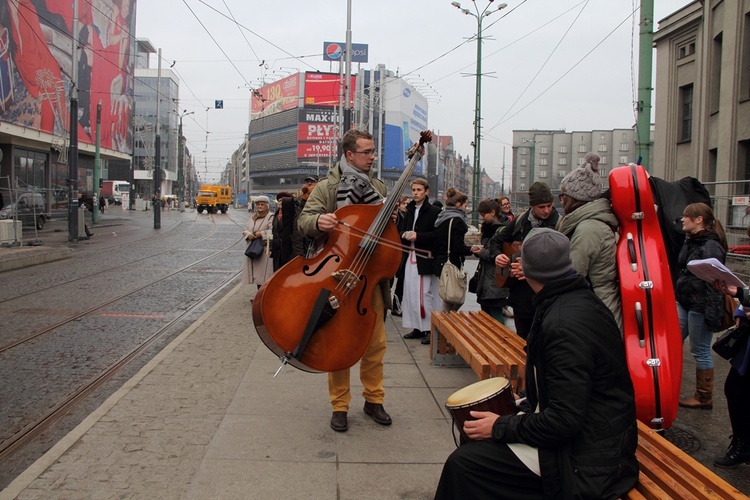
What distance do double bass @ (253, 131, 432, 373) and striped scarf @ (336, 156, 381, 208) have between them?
253 mm

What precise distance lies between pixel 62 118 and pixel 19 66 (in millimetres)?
5778

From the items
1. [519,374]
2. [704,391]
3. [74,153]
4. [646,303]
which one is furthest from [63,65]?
[646,303]

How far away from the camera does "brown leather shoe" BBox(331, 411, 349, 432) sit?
430cm

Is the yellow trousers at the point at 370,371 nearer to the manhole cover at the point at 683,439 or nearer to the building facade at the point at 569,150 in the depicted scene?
the manhole cover at the point at 683,439

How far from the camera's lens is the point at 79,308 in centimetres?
924

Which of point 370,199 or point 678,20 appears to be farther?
point 678,20

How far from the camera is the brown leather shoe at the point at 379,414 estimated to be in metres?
4.46

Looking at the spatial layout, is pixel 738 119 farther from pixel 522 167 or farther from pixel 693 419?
pixel 522 167

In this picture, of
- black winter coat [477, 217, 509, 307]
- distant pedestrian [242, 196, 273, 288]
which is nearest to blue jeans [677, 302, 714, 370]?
black winter coat [477, 217, 509, 307]

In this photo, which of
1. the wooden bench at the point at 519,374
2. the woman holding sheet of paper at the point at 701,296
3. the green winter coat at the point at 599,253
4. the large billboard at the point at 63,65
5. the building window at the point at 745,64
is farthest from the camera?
the large billboard at the point at 63,65

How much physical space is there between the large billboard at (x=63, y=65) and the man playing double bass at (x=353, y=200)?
21.5 m

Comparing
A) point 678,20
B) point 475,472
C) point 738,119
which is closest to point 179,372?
point 475,472

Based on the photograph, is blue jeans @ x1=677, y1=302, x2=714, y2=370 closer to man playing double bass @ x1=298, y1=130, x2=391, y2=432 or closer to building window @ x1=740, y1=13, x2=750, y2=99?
man playing double bass @ x1=298, y1=130, x2=391, y2=432

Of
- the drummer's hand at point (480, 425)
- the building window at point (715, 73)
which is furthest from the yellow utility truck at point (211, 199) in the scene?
the drummer's hand at point (480, 425)
